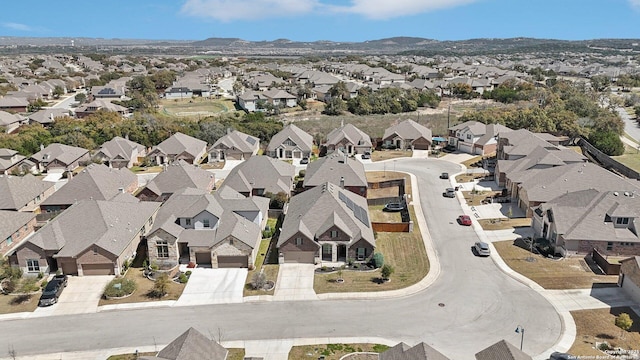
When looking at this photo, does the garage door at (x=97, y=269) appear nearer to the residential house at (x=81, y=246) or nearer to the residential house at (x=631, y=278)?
the residential house at (x=81, y=246)

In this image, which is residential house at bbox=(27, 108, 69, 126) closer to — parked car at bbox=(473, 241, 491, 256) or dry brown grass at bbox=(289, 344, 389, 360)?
dry brown grass at bbox=(289, 344, 389, 360)

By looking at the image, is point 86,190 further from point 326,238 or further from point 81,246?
point 326,238

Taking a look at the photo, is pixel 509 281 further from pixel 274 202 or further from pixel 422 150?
pixel 422 150

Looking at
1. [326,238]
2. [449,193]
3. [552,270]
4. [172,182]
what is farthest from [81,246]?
[449,193]

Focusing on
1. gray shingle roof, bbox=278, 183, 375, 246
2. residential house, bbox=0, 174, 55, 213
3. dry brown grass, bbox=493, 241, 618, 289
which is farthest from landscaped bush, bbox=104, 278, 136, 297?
dry brown grass, bbox=493, 241, 618, 289

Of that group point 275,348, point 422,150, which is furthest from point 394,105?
point 275,348

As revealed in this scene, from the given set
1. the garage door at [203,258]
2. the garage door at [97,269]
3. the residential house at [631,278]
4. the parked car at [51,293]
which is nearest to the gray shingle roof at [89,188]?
the garage door at [97,269]
